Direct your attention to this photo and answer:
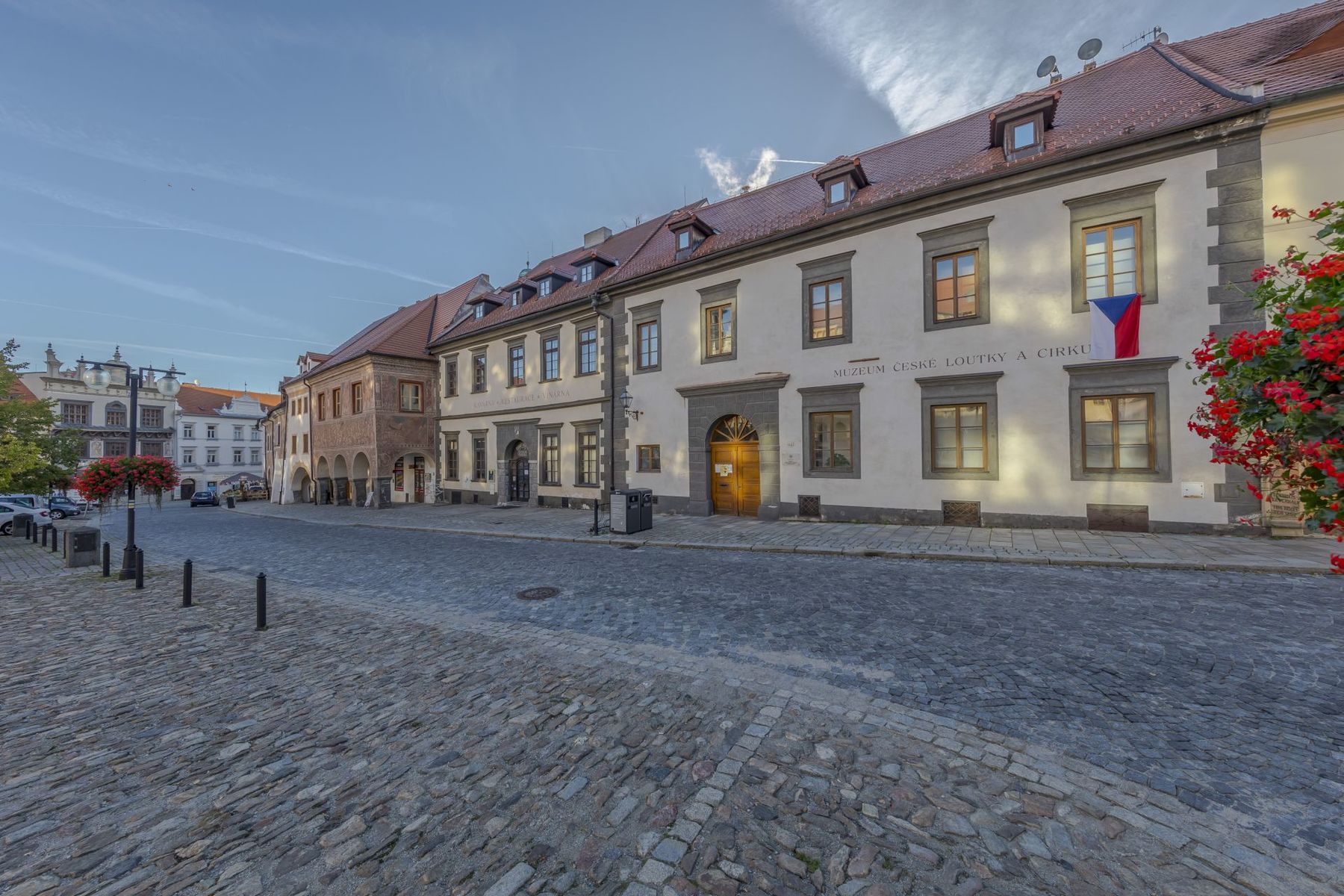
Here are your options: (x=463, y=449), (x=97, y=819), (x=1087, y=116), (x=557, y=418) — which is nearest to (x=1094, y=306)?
(x=1087, y=116)

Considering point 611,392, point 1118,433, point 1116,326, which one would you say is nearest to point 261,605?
point 611,392

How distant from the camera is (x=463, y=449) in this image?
2586cm

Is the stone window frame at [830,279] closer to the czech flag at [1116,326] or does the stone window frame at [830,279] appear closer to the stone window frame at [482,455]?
the czech flag at [1116,326]

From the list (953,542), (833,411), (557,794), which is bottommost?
(557,794)

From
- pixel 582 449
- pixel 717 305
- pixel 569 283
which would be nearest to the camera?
pixel 717 305

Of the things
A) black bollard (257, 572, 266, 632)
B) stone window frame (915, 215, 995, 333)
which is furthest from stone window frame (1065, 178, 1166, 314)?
black bollard (257, 572, 266, 632)

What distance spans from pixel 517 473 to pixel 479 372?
18.5ft

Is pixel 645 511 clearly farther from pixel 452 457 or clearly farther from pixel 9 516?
pixel 9 516

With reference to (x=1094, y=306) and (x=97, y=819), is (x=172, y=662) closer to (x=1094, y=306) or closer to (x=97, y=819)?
(x=97, y=819)

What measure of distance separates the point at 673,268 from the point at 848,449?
8.66 meters

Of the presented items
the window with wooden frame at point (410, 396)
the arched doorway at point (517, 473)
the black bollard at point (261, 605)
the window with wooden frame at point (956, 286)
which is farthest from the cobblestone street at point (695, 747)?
the window with wooden frame at point (410, 396)

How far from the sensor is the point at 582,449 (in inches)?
835

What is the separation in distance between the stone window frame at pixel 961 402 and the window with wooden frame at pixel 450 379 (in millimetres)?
22038

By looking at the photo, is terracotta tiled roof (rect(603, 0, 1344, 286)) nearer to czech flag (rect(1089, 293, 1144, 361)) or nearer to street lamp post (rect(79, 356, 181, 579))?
czech flag (rect(1089, 293, 1144, 361))
